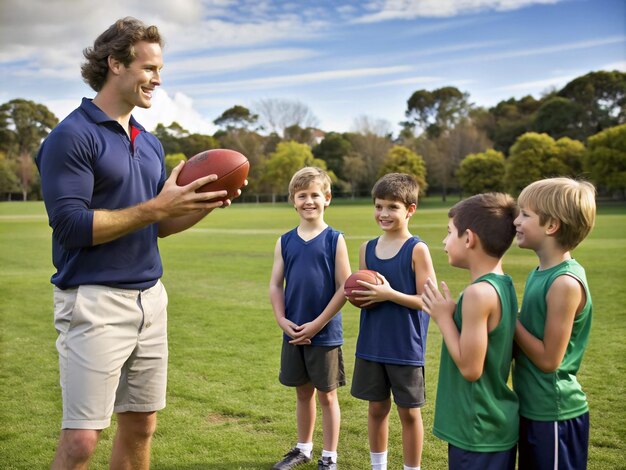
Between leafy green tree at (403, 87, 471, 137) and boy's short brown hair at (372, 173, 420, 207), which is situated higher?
leafy green tree at (403, 87, 471, 137)

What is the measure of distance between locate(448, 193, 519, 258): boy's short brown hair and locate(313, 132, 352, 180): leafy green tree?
3608 inches

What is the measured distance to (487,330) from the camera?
9.30 ft

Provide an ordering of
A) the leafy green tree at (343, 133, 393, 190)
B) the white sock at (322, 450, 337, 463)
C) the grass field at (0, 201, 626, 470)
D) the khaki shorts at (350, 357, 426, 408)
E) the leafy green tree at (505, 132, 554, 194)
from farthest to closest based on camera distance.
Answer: the leafy green tree at (343, 133, 393, 190) < the leafy green tree at (505, 132, 554, 194) < the grass field at (0, 201, 626, 470) < the white sock at (322, 450, 337, 463) < the khaki shorts at (350, 357, 426, 408)

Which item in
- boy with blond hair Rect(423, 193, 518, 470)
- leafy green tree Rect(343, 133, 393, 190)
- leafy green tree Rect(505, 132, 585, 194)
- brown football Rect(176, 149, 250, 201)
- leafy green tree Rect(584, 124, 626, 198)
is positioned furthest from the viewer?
leafy green tree Rect(343, 133, 393, 190)

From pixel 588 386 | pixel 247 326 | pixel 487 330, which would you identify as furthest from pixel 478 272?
pixel 247 326

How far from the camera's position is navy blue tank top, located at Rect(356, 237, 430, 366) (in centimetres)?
398

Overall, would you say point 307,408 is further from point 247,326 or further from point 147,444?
point 247,326

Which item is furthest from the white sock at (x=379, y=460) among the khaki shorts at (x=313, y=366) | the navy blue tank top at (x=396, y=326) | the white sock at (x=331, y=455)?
the navy blue tank top at (x=396, y=326)

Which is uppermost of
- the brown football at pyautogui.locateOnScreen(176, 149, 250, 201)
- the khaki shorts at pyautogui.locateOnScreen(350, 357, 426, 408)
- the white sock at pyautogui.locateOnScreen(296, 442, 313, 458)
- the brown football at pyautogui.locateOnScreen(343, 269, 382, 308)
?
the brown football at pyautogui.locateOnScreen(176, 149, 250, 201)

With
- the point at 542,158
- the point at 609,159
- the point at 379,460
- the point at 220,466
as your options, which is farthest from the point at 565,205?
the point at 542,158

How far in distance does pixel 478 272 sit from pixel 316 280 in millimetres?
1602

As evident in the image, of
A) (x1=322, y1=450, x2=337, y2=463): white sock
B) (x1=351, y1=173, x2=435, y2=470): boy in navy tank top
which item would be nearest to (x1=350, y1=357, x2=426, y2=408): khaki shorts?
(x1=351, y1=173, x2=435, y2=470): boy in navy tank top

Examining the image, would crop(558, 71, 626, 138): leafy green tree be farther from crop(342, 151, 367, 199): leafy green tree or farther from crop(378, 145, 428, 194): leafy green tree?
crop(342, 151, 367, 199): leafy green tree

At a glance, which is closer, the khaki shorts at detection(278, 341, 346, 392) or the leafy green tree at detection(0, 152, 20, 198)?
the khaki shorts at detection(278, 341, 346, 392)
